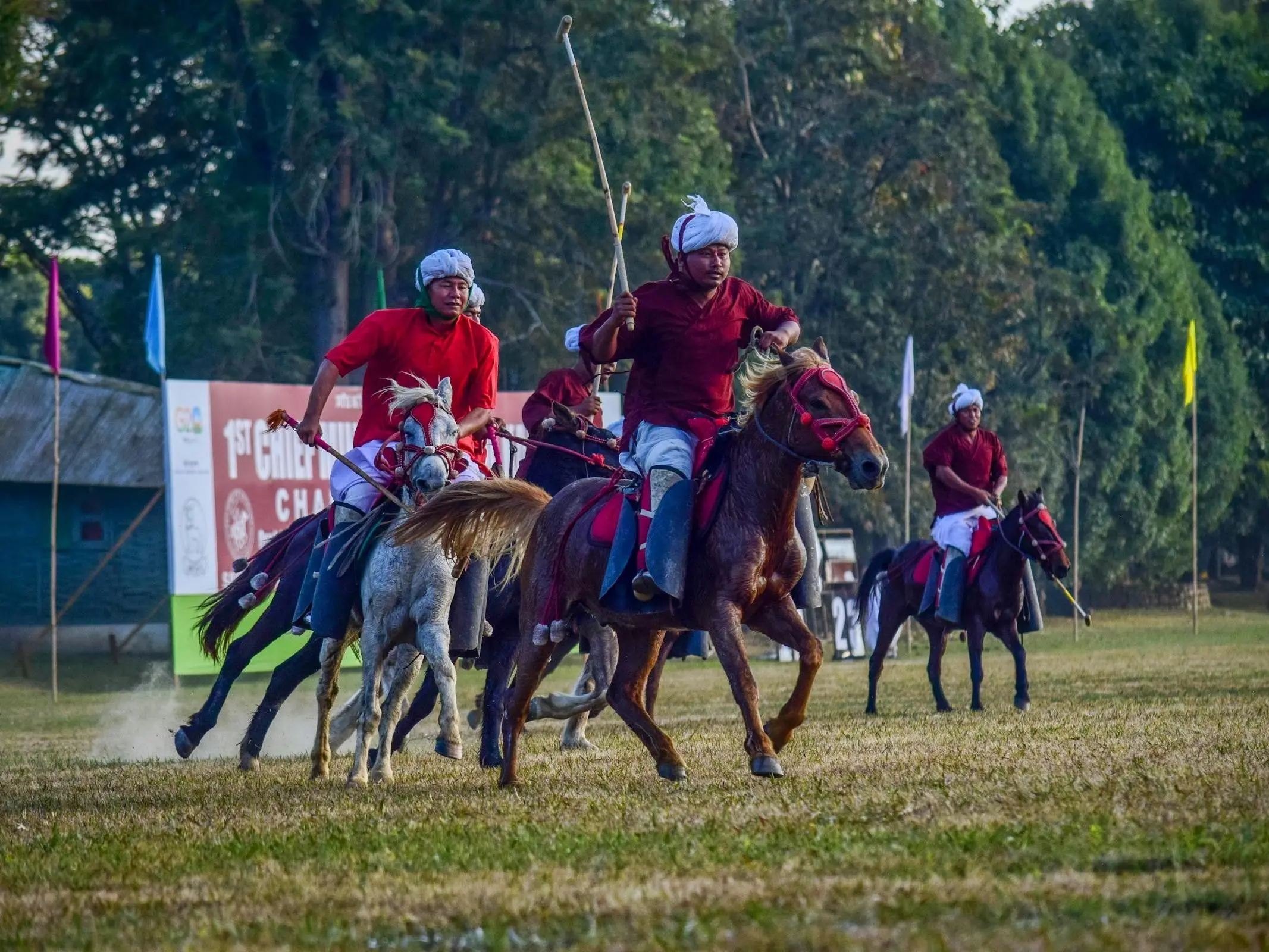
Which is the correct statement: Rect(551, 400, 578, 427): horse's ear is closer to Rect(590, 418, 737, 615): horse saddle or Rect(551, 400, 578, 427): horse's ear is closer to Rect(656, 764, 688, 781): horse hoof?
Rect(590, 418, 737, 615): horse saddle

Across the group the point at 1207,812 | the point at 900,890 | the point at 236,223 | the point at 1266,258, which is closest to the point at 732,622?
the point at 1207,812

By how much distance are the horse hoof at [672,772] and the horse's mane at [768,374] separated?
162cm

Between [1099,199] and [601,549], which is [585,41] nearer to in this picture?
[1099,199]

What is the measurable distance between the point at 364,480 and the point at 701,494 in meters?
2.31

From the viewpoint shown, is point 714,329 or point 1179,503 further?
point 1179,503

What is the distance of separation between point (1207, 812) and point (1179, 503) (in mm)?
41458

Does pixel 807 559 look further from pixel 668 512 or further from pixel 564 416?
pixel 564 416

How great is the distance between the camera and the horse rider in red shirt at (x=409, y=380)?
35.0ft

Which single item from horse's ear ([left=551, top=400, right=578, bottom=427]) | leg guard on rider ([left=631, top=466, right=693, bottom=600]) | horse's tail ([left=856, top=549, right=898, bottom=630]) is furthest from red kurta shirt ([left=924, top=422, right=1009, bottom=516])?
leg guard on rider ([left=631, top=466, right=693, bottom=600])

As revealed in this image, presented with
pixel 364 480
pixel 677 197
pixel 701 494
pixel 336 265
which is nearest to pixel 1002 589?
pixel 364 480

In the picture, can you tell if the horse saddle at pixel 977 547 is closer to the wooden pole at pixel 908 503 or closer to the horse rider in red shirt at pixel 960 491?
the horse rider in red shirt at pixel 960 491

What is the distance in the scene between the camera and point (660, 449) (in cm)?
936

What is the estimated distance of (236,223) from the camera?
3416 centimetres

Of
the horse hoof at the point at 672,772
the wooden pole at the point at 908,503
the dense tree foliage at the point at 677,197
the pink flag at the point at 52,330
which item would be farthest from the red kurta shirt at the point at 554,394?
the dense tree foliage at the point at 677,197
